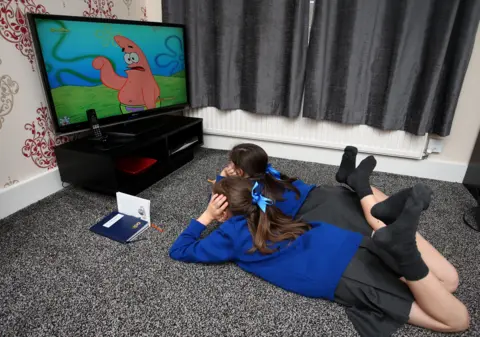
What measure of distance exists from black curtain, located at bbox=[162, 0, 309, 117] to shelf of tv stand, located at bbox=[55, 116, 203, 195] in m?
0.43

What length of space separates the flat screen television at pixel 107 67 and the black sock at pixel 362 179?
4.65ft

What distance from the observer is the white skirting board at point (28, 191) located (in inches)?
64.7

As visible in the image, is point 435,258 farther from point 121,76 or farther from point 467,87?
point 121,76

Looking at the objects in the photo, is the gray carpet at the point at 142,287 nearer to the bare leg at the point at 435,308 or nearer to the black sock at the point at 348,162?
the bare leg at the point at 435,308

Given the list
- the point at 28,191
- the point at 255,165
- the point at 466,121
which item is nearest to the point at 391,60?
the point at 466,121

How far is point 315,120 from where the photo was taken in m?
2.24

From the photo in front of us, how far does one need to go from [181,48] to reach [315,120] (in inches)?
43.5

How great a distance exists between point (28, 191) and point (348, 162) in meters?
1.75

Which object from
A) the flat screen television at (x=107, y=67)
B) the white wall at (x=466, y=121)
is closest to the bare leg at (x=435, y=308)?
the white wall at (x=466, y=121)

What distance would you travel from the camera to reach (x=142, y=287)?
3.93 ft

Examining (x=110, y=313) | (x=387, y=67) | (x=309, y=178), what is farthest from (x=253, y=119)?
(x=110, y=313)

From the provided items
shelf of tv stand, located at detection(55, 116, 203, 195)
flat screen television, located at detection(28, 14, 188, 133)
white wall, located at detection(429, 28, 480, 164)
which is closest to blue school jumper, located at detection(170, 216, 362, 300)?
shelf of tv stand, located at detection(55, 116, 203, 195)

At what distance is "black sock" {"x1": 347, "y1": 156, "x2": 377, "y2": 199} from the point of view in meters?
1.34

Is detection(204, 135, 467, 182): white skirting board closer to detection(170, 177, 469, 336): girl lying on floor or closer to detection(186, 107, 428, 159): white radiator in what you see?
detection(186, 107, 428, 159): white radiator
